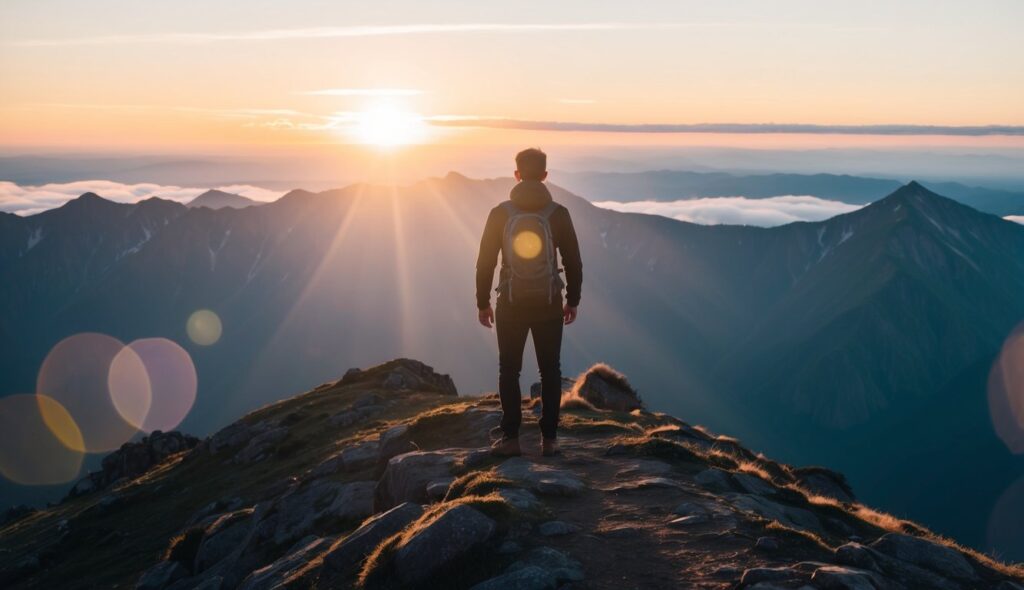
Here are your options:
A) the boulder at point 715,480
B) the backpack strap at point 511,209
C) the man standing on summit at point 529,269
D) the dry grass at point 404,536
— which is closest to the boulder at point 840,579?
the dry grass at point 404,536

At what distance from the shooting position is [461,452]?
57.6ft

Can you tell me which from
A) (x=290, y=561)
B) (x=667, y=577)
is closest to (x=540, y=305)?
(x=667, y=577)

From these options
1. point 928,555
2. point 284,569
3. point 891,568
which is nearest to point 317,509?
point 284,569

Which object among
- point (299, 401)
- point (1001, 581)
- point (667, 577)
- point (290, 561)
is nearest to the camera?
point (667, 577)

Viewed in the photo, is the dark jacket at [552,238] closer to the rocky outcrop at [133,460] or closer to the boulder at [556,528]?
the boulder at [556,528]

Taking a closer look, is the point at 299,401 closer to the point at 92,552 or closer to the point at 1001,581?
the point at 92,552

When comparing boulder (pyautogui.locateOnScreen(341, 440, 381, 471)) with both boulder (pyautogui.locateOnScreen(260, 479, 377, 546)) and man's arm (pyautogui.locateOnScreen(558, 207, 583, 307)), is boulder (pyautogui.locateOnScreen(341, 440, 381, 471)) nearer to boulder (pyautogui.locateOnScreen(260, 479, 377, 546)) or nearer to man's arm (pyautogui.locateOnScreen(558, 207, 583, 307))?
boulder (pyautogui.locateOnScreen(260, 479, 377, 546))

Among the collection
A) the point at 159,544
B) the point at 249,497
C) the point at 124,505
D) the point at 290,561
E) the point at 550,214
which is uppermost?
the point at 550,214

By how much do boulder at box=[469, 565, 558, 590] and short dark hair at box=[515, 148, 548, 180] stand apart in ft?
27.0

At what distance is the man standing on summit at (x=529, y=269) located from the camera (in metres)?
14.9

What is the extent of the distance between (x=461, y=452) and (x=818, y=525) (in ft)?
27.4

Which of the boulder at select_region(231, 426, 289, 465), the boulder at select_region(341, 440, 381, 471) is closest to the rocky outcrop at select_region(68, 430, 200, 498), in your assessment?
the boulder at select_region(231, 426, 289, 465)

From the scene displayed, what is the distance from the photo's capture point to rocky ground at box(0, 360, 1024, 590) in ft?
34.4

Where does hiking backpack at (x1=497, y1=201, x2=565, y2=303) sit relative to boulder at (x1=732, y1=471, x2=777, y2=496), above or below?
above
